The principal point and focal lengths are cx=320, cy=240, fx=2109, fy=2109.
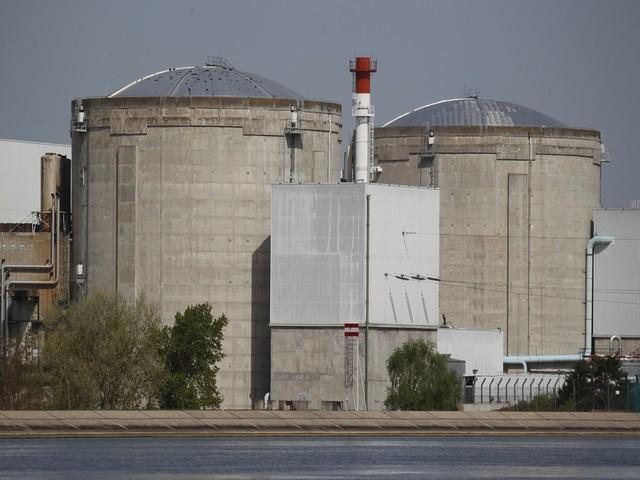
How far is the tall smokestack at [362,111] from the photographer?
11194cm

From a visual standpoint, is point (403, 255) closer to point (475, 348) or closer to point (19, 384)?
point (475, 348)

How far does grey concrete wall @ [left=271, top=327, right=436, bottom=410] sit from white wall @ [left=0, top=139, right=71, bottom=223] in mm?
36040

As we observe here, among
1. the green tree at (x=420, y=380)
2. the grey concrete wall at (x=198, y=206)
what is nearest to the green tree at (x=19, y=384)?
the grey concrete wall at (x=198, y=206)

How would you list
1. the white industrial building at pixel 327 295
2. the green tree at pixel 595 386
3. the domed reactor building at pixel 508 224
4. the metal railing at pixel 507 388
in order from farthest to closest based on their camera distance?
1. the domed reactor building at pixel 508 224
2. the metal railing at pixel 507 388
3. the white industrial building at pixel 327 295
4. the green tree at pixel 595 386

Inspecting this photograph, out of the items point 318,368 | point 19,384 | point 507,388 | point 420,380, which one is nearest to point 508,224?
point 507,388

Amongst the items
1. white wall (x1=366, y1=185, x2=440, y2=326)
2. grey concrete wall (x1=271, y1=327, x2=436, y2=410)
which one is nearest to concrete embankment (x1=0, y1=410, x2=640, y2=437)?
grey concrete wall (x1=271, y1=327, x2=436, y2=410)

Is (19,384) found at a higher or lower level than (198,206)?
lower

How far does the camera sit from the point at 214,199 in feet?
375

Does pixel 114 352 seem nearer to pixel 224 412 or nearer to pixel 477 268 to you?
pixel 224 412

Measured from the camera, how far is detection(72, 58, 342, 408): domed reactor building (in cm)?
11400

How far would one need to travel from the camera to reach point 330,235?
10956 centimetres

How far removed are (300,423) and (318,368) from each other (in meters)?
23.6

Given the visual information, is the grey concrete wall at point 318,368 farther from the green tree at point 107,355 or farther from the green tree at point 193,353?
the green tree at point 107,355

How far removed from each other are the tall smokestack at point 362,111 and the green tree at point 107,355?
13968 mm
